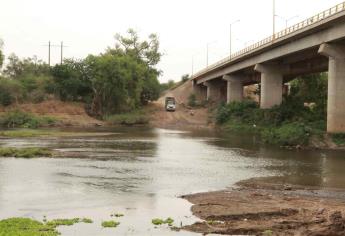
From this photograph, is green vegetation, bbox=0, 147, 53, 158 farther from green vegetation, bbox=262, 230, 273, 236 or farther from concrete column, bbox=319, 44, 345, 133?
concrete column, bbox=319, 44, 345, 133

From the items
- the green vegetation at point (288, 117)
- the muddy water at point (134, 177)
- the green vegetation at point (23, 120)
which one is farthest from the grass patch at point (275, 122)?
the green vegetation at point (23, 120)

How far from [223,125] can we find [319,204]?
195 feet

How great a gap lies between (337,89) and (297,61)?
18.9 meters

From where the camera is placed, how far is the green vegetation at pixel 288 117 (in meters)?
48.3

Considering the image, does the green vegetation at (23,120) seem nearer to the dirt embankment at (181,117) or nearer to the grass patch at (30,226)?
the dirt embankment at (181,117)

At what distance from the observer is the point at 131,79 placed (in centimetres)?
9362

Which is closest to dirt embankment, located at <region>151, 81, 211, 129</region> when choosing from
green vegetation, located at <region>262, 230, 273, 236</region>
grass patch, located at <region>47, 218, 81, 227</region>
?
grass patch, located at <region>47, 218, 81, 227</region>

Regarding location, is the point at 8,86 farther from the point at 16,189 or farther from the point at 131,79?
the point at 16,189

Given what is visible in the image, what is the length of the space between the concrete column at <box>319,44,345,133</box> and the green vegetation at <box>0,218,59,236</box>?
118 ft

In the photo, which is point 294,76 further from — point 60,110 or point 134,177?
point 134,177

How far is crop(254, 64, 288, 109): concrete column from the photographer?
232 feet

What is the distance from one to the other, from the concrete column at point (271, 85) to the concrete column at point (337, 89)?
22626mm

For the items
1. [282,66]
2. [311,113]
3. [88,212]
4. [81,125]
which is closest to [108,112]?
[81,125]

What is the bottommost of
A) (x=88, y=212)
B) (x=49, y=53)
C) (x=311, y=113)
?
(x=88, y=212)
